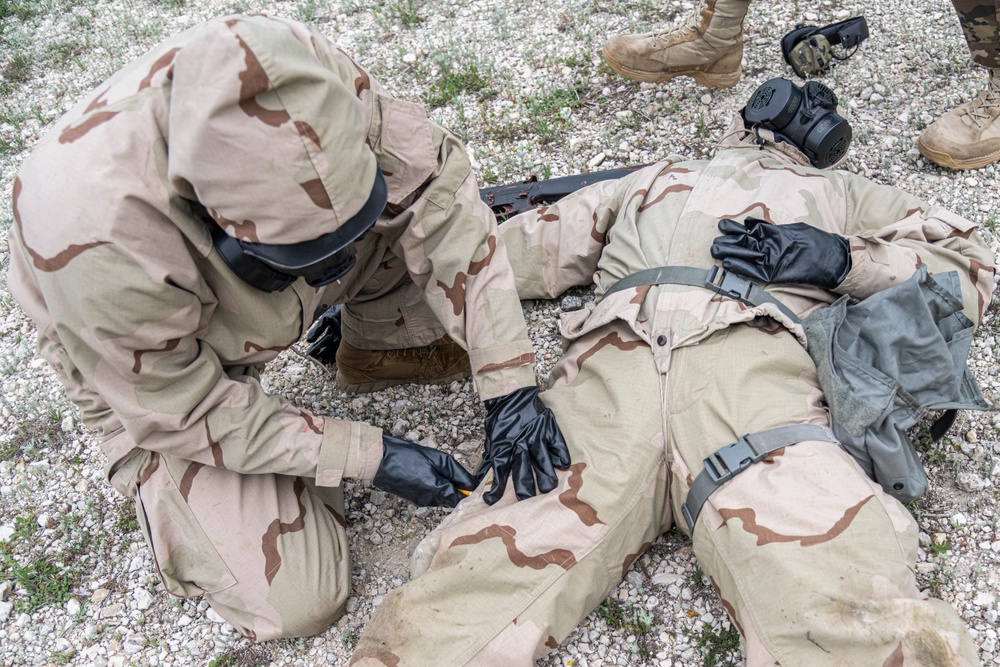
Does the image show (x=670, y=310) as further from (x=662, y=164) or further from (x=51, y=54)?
(x=51, y=54)

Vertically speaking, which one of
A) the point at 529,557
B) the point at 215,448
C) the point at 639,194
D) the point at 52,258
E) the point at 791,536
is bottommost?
the point at 529,557

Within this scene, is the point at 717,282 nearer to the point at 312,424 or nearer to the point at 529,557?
the point at 529,557

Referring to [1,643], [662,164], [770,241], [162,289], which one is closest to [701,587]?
[770,241]

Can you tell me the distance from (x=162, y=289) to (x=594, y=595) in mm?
1615

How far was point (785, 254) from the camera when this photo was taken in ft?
9.32

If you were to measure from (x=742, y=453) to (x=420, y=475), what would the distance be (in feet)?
3.52

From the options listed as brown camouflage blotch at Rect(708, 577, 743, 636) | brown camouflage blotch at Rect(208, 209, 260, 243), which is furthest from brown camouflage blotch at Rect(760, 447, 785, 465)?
brown camouflage blotch at Rect(208, 209, 260, 243)

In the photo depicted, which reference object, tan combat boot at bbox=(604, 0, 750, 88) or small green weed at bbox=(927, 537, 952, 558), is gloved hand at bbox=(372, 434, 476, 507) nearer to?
small green weed at bbox=(927, 537, 952, 558)

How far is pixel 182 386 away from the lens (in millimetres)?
2471

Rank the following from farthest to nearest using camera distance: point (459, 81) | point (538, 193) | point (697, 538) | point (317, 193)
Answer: point (459, 81)
point (538, 193)
point (697, 538)
point (317, 193)

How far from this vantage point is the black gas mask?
333 cm

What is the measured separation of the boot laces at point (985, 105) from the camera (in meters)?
3.91

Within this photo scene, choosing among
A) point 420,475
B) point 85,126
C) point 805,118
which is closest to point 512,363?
point 420,475

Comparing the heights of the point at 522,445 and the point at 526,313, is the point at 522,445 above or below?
above
